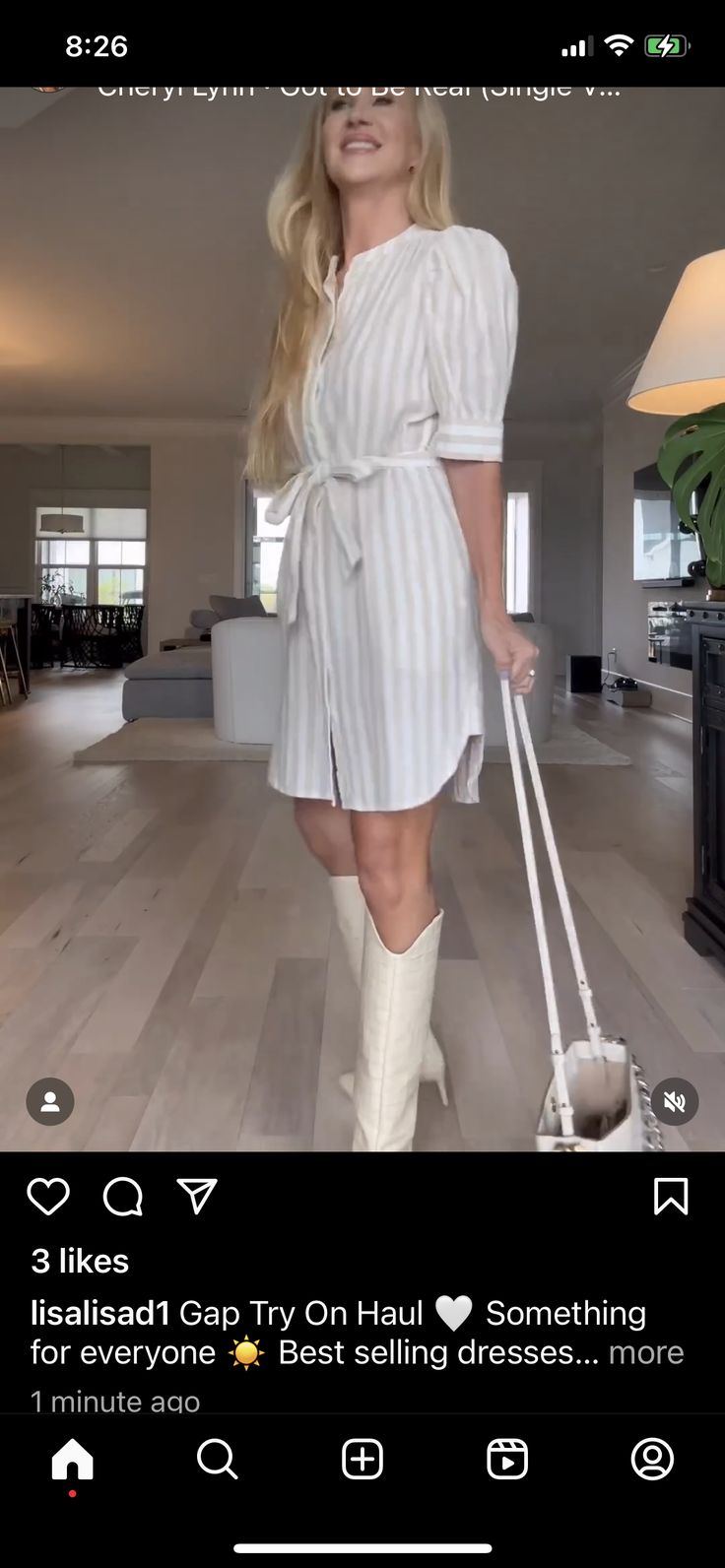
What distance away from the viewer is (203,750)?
194 inches

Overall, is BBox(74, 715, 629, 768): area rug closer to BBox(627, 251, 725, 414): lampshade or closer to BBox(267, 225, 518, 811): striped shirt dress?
BBox(627, 251, 725, 414): lampshade

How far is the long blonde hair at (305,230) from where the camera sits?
963mm

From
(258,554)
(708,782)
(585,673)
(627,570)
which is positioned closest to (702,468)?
(708,782)

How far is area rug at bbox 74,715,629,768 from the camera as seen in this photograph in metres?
4.71

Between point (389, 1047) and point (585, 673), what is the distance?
26.5ft

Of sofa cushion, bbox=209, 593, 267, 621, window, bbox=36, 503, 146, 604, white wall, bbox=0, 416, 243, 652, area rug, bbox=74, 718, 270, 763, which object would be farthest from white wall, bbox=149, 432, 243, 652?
area rug, bbox=74, 718, 270, 763

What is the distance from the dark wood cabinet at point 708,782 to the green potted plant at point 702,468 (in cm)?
27

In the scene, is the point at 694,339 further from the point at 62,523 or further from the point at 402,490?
the point at 62,523
